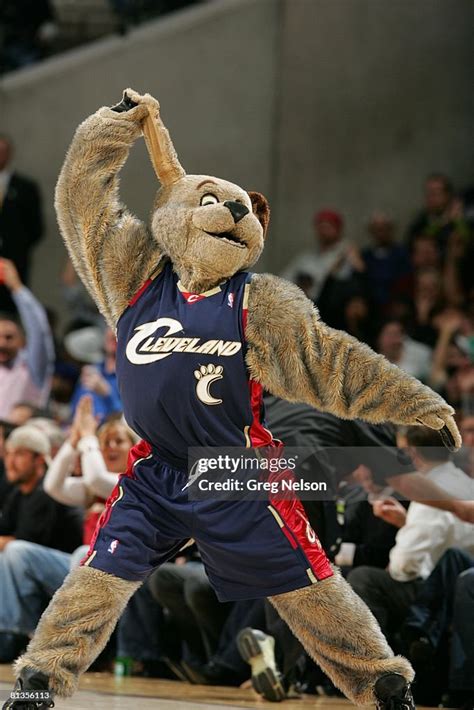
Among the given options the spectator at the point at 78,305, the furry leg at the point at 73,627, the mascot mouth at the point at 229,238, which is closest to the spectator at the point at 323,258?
the spectator at the point at 78,305

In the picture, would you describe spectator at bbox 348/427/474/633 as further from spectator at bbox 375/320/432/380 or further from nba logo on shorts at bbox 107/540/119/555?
spectator at bbox 375/320/432/380

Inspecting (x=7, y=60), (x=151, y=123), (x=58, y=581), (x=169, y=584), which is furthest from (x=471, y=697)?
(x=7, y=60)

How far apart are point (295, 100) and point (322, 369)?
Answer: 5537 mm

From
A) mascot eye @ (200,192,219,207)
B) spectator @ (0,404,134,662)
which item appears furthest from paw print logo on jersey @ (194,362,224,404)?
spectator @ (0,404,134,662)

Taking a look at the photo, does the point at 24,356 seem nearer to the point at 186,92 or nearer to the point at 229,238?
the point at 186,92

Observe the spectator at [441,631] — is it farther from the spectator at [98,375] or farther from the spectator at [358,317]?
the spectator at [358,317]

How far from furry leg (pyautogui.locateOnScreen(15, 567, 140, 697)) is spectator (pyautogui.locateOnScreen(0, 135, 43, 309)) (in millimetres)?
5296

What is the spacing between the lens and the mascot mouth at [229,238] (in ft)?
11.0

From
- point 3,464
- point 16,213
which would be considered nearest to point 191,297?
point 3,464

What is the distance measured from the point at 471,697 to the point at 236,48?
5.54m

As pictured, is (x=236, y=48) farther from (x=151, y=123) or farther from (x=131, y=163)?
(x=151, y=123)

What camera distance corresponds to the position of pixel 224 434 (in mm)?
3246

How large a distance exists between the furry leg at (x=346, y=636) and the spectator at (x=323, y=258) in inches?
175

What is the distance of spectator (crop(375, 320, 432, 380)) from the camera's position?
6.86 metres
